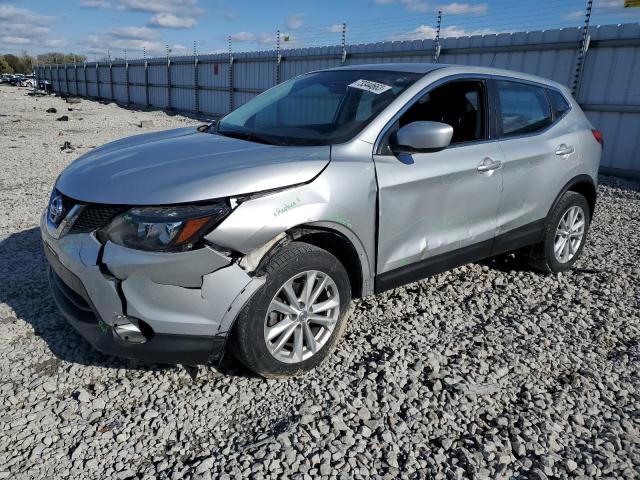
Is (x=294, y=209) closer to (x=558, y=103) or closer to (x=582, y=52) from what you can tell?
→ (x=558, y=103)

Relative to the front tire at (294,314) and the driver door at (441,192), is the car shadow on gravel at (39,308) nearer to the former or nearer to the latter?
the front tire at (294,314)

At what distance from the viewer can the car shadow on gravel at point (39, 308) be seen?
291cm

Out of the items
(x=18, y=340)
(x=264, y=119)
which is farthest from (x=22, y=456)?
(x=264, y=119)

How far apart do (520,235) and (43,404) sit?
3452 mm

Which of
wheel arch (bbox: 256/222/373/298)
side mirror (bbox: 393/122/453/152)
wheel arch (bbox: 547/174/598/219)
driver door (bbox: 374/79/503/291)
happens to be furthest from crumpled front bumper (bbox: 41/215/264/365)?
wheel arch (bbox: 547/174/598/219)

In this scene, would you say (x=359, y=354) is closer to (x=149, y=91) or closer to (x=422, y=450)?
(x=422, y=450)

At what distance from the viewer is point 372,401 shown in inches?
104

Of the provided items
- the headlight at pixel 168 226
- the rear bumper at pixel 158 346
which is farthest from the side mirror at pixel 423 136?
the rear bumper at pixel 158 346

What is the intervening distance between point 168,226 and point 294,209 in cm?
62

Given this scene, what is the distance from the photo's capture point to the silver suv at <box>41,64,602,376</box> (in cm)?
234

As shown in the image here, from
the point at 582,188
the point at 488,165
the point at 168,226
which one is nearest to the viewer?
the point at 168,226

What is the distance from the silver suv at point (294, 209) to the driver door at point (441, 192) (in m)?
0.01

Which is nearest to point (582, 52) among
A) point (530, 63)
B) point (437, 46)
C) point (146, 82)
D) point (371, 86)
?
point (530, 63)

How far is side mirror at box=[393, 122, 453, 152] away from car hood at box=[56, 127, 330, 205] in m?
0.46
